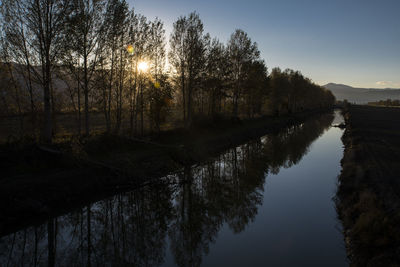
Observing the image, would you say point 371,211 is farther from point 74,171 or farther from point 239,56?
point 239,56

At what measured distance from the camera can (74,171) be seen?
14.9 m

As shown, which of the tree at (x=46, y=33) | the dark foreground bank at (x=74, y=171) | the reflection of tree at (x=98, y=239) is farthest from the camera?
the tree at (x=46, y=33)

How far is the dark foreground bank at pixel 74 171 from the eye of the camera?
11828mm

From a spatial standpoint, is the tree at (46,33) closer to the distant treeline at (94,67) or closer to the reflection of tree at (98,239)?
the distant treeline at (94,67)

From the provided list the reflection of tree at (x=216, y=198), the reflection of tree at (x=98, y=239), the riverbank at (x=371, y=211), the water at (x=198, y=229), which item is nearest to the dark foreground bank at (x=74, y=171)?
the water at (x=198, y=229)

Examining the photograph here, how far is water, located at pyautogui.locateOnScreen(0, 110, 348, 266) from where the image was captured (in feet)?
30.7

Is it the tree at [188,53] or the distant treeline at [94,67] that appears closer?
the distant treeline at [94,67]

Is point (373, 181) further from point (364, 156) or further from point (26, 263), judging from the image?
point (26, 263)

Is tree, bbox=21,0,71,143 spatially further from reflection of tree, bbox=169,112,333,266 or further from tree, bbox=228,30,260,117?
tree, bbox=228,30,260,117

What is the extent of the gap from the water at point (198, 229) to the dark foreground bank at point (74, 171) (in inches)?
35.3

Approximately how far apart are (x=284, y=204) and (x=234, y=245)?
17.7ft

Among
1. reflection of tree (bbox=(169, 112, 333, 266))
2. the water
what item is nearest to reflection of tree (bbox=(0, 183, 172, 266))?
the water

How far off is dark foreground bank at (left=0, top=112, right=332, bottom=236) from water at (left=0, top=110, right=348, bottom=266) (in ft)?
2.94

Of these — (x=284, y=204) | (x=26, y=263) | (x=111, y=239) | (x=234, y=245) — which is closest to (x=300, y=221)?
(x=284, y=204)
